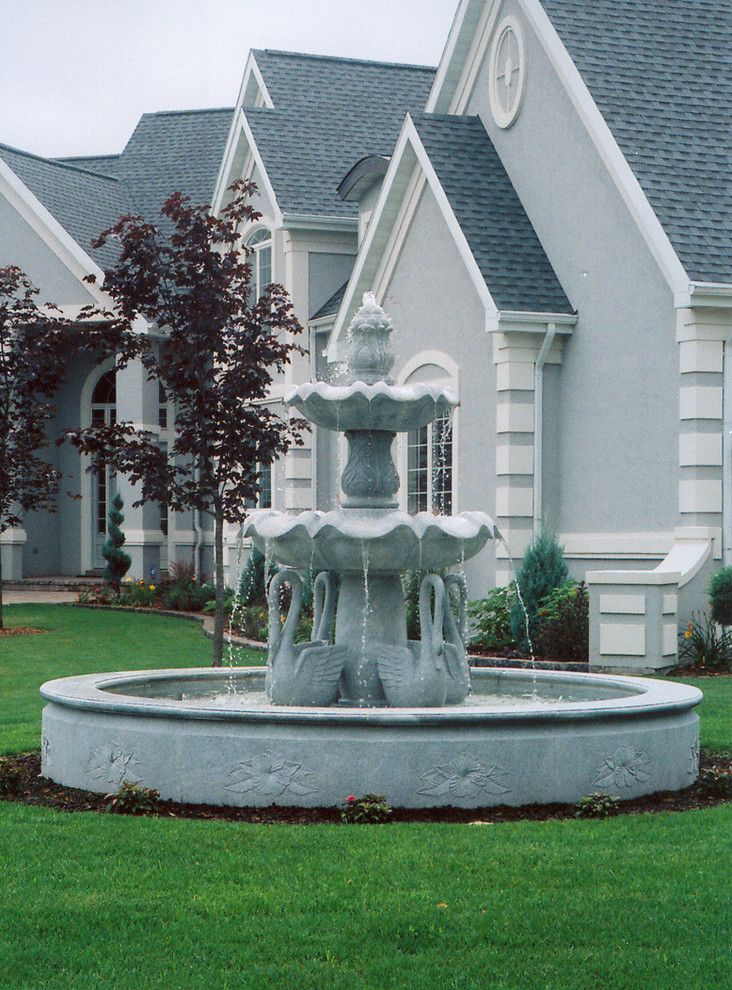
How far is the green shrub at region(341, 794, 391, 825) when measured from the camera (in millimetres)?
7105

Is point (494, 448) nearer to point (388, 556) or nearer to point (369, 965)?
point (388, 556)

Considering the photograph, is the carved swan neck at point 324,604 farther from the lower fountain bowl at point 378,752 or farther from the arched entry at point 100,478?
the arched entry at point 100,478

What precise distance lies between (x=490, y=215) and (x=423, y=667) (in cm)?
1029

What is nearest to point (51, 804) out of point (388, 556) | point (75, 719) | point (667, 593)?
point (75, 719)

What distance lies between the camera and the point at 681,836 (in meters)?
6.77

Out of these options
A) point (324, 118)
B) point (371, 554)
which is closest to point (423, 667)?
point (371, 554)

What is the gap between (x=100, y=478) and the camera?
97.3ft

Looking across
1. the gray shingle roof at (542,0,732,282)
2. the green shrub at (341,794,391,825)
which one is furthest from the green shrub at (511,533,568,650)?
the green shrub at (341,794,391,825)

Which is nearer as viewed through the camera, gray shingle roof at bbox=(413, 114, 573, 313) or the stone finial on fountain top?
the stone finial on fountain top

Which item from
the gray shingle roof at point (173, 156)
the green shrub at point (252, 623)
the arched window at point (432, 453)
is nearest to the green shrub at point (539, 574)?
the arched window at point (432, 453)

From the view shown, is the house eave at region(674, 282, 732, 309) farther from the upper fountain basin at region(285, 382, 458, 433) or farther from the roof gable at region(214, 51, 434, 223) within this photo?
the roof gable at region(214, 51, 434, 223)

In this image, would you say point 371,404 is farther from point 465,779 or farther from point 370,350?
point 465,779

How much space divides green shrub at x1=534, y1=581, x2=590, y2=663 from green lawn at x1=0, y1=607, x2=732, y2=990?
7142 millimetres

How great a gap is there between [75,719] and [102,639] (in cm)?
1021
